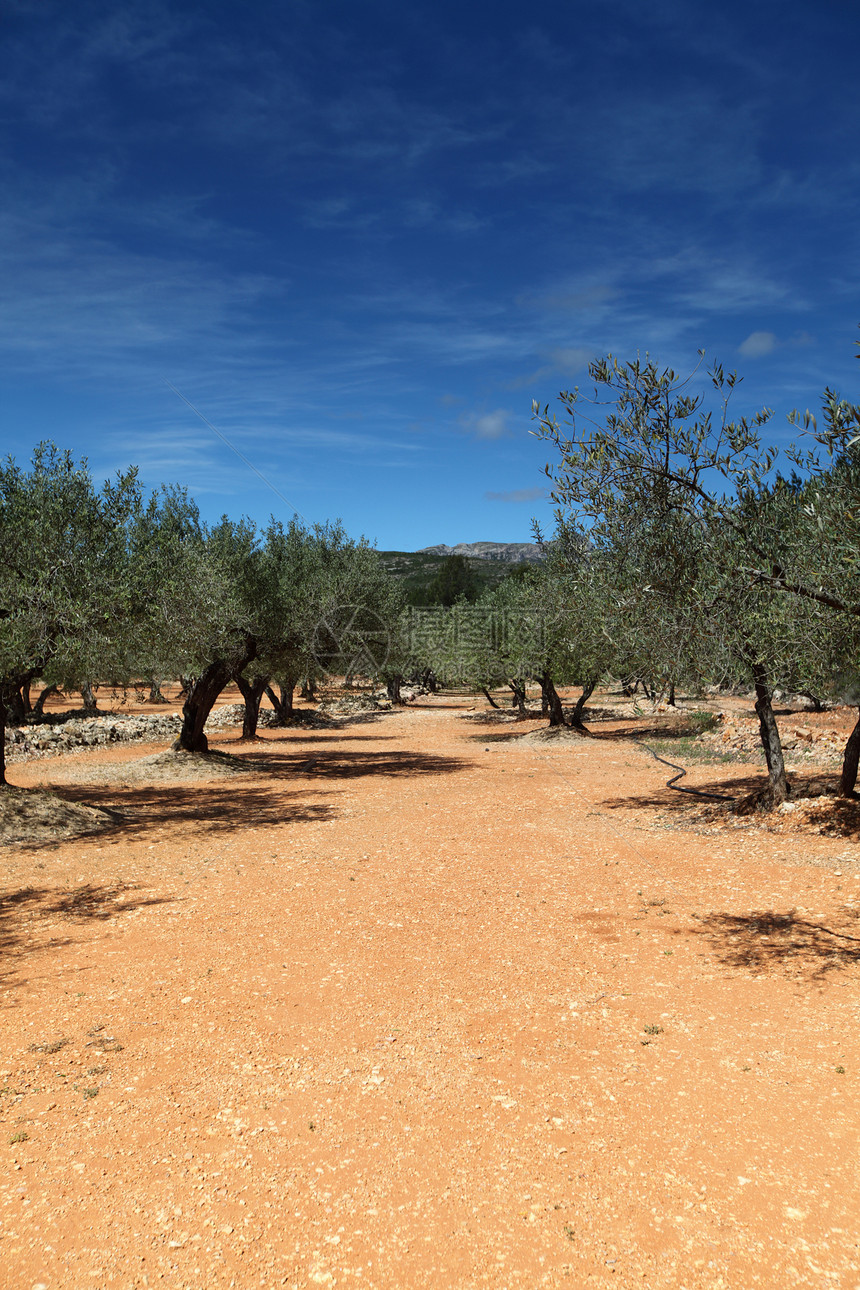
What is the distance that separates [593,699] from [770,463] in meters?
46.6

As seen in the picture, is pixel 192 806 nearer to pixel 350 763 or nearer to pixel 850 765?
pixel 350 763

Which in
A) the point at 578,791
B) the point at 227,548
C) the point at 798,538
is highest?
the point at 227,548

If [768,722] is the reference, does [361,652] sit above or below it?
above

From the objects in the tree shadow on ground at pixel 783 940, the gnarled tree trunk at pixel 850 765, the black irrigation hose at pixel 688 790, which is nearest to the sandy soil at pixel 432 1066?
the tree shadow on ground at pixel 783 940

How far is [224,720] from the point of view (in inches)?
1626

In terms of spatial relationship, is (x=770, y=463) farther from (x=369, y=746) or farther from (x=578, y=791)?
(x=369, y=746)

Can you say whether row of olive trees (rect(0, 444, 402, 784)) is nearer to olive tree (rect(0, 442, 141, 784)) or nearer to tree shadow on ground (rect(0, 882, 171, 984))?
olive tree (rect(0, 442, 141, 784))

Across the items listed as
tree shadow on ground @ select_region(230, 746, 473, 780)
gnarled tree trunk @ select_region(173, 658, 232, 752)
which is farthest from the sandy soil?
gnarled tree trunk @ select_region(173, 658, 232, 752)

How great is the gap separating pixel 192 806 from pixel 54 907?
759 cm

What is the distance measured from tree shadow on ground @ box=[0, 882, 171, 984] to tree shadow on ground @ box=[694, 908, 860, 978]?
7.54 meters

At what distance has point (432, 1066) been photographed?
6102 millimetres

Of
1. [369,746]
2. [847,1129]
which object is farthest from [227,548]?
[847,1129]

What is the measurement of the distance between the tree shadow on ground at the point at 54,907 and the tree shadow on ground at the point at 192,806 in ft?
10.3

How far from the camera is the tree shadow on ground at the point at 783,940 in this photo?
8062 mm
